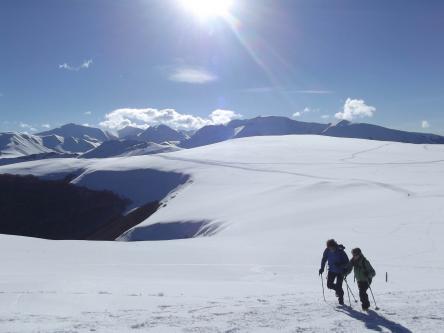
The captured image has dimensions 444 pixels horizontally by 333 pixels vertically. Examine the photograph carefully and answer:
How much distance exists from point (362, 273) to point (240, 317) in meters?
3.63

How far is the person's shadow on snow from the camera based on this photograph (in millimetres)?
9433

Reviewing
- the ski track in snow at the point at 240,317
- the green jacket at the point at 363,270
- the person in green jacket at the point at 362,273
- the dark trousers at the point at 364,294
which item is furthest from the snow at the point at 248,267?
the green jacket at the point at 363,270

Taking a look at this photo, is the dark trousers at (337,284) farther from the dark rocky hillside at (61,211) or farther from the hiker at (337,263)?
the dark rocky hillside at (61,211)

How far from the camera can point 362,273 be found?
1148cm

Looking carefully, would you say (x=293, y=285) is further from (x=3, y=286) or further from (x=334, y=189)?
(x=334, y=189)

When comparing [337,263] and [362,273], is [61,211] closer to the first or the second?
[337,263]

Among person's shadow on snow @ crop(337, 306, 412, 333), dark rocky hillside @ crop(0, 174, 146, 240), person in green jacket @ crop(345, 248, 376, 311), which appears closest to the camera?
person's shadow on snow @ crop(337, 306, 412, 333)

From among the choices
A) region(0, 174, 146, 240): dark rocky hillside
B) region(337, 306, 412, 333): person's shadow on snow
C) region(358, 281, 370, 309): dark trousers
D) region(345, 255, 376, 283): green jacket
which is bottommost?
region(337, 306, 412, 333): person's shadow on snow

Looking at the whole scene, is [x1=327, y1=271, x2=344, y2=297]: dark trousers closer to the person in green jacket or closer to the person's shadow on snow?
the person in green jacket

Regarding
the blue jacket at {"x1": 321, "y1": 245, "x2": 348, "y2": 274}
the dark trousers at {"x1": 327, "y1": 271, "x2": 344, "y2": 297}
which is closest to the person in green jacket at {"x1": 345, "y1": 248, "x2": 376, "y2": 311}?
the blue jacket at {"x1": 321, "y1": 245, "x2": 348, "y2": 274}

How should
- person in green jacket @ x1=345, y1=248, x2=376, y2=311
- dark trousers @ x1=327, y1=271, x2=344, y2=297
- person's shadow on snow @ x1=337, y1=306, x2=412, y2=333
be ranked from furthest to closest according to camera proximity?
dark trousers @ x1=327, y1=271, x2=344, y2=297, person in green jacket @ x1=345, y1=248, x2=376, y2=311, person's shadow on snow @ x1=337, y1=306, x2=412, y2=333

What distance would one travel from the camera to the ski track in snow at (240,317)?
28.0ft

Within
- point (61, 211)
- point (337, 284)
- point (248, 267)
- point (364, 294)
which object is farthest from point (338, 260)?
point (61, 211)

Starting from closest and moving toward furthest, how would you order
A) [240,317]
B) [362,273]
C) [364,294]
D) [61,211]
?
[240,317], [364,294], [362,273], [61,211]
